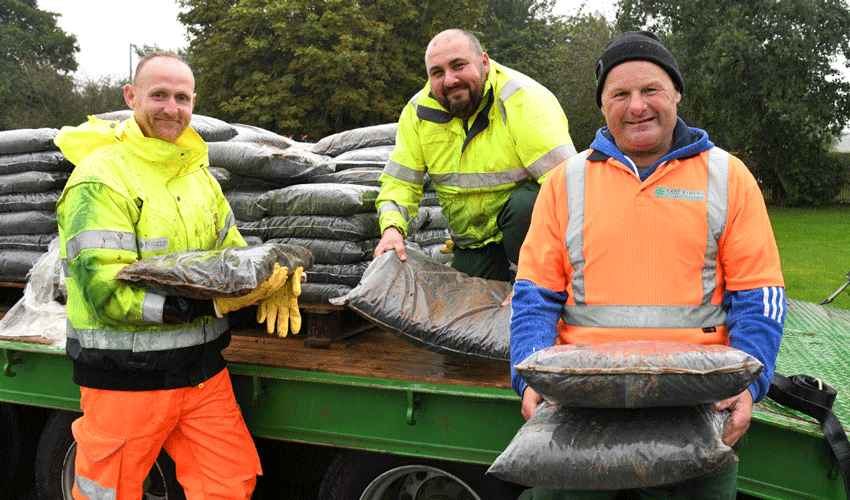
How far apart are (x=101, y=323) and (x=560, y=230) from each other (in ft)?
5.66

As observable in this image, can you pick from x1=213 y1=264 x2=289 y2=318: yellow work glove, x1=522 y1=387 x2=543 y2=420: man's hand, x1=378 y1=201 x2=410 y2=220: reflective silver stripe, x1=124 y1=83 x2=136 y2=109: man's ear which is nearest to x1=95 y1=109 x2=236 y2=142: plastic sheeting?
x1=124 y1=83 x2=136 y2=109: man's ear

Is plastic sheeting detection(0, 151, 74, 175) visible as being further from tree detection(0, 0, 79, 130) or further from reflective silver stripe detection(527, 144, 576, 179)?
tree detection(0, 0, 79, 130)

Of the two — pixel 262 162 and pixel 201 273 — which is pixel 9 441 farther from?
pixel 201 273

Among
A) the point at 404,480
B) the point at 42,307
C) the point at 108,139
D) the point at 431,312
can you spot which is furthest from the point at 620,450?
the point at 42,307

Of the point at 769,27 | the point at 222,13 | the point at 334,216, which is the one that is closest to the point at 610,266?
the point at 334,216

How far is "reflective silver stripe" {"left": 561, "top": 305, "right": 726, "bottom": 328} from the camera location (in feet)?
5.50

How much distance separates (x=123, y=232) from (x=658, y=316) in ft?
6.10

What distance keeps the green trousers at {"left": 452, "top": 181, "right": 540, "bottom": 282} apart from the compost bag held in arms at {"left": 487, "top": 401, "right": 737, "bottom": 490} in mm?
1370

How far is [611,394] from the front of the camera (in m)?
1.46

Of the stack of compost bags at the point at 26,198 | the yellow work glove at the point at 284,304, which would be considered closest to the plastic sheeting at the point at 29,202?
the stack of compost bags at the point at 26,198

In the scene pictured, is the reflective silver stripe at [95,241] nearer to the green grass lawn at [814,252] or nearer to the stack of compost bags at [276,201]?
the stack of compost bags at [276,201]

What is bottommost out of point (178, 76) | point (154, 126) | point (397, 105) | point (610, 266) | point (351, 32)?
point (610, 266)

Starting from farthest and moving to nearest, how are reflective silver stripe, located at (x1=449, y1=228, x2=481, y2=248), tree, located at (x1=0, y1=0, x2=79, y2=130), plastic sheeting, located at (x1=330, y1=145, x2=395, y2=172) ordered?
tree, located at (x1=0, y1=0, x2=79, y2=130)
plastic sheeting, located at (x1=330, y1=145, x2=395, y2=172)
reflective silver stripe, located at (x1=449, y1=228, x2=481, y2=248)

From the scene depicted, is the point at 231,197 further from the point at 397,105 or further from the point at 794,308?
the point at 397,105
